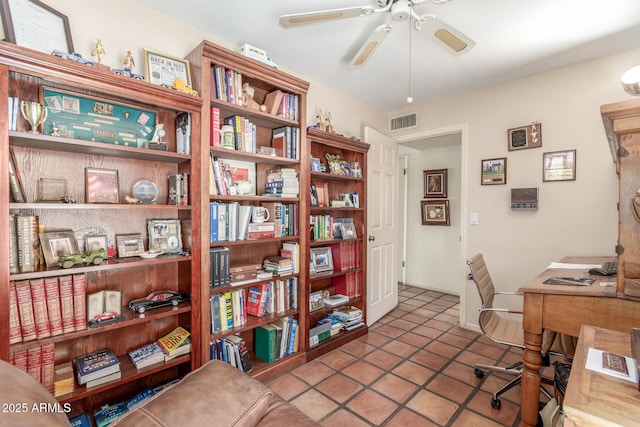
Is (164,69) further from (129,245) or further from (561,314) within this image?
(561,314)

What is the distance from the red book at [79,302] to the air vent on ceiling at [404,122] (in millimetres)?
3348

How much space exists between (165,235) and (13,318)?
727mm

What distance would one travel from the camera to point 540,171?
8.78ft

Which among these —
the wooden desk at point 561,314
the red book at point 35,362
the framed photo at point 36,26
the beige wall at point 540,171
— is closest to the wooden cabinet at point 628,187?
the wooden desk at point 561,314

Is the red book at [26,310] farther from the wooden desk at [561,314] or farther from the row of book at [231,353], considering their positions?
the wooden desk at [561,314]

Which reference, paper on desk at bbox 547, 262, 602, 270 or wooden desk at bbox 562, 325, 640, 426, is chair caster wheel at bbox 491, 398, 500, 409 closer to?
paper on desk at bbox 547, 262, 602, 270

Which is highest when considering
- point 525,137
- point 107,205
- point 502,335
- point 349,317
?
point 525,137

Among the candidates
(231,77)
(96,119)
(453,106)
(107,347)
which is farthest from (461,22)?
(107,347)

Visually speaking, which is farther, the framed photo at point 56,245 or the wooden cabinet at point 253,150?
the wooden cabinet at point 253,150

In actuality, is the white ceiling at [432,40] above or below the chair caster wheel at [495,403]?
above

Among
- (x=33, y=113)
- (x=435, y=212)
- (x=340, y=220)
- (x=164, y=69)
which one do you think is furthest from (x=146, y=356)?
(x=435, y=212)

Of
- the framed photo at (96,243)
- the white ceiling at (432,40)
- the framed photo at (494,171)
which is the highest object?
the white ceiling at (432,40)

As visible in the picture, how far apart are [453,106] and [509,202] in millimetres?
1169

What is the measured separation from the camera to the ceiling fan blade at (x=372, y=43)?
1.60 meters
